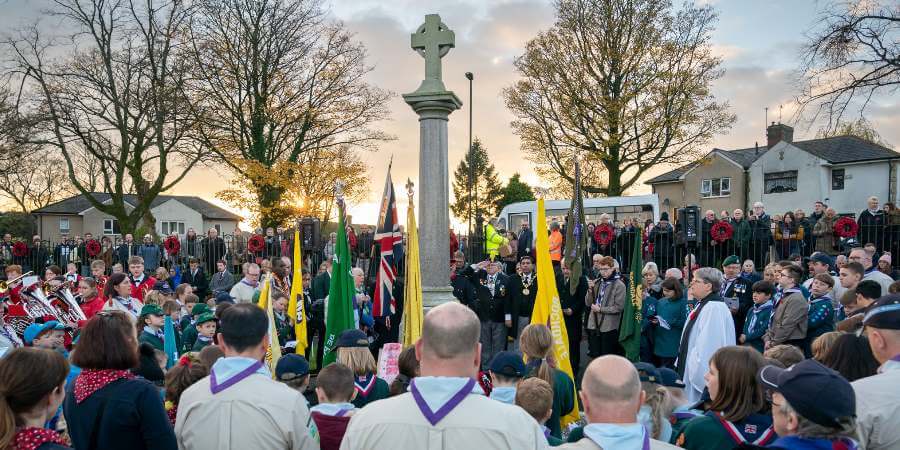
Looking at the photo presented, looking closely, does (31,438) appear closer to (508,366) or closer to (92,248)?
(508,366)

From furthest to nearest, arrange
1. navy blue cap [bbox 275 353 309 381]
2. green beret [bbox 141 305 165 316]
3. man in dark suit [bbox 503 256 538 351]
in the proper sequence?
man in dark suit [bbox 503 256 538 351], green beret [bbox 141 305 165 316], navy blue cap [bbox 275 353 309 381]

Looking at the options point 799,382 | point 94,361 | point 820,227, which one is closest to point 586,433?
point 799,382

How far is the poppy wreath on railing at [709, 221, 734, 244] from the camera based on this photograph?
1398 centimetres

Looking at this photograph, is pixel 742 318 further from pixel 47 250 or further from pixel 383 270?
pixel 47 250

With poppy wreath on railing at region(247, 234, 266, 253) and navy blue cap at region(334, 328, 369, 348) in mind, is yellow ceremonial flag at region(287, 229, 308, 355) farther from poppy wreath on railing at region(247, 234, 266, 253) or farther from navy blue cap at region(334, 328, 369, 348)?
poppy wreath on railing at region(247, 234, 266, 253)

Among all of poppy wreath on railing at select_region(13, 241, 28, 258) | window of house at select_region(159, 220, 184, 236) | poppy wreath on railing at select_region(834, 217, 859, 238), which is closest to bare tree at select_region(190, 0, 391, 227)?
poppy wreath on railing at select_region(13, 241, 28, 258)

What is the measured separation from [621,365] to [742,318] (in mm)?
7800

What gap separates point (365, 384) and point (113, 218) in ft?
176

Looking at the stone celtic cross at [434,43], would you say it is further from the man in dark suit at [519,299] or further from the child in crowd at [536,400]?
the child in crowd at [536,400]

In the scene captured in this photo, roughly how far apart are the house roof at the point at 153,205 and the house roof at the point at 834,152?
3732cm

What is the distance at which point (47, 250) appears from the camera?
1994 centimetres

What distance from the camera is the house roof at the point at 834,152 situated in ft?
122

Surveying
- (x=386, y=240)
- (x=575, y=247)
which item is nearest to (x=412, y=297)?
(x=386, y=240)

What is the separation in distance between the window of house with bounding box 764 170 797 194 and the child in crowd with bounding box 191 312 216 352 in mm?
40366
